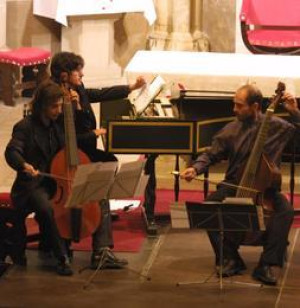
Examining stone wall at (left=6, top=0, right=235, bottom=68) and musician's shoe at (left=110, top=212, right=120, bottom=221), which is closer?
musician's shoe at (left=110, top=212, right=120, bottom=221)

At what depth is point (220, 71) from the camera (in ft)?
30.6

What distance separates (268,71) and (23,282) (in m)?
3.31

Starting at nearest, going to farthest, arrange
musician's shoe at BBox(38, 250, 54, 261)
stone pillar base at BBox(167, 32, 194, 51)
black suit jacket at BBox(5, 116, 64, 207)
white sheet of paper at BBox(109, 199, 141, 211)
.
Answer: black suit jacket at BBox(5, 116, 64, 207) → musician's shoe at BBox(38, 250, 54, 261) → white sheet of paper at BBox(109, 199, 141, 211) → stone pillar base at BBox(167, 32, 194, 51)

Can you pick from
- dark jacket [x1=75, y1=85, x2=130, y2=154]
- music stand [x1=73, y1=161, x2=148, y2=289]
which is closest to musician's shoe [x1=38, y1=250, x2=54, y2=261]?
music stand [x1=73, y1=161, x2=148, y2=289]

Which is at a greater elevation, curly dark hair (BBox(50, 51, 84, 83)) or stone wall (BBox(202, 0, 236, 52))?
stone wall (BBox(202, 0, 236, 52))

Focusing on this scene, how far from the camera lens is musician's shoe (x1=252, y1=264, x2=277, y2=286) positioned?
685 cm

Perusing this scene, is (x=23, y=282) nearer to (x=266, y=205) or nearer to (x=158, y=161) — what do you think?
(x=266, y=205)

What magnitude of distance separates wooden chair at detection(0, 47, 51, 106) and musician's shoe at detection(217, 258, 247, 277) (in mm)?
5844

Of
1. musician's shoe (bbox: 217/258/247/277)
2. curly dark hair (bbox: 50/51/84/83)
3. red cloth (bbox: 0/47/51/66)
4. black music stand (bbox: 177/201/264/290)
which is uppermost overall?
curly dark hair (bbox: 50/51/84/83)

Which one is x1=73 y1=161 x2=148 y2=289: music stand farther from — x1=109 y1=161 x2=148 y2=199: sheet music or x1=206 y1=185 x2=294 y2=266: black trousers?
x1=206 y1=185 x2=294 y2=266: black trousers

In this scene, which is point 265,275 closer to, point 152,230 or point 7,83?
point 152,230

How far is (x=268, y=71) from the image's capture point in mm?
9211

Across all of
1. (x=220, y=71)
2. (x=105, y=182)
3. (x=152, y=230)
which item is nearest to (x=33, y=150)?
(x=105, y=182)

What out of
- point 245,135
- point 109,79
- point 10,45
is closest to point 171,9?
point 109,79
